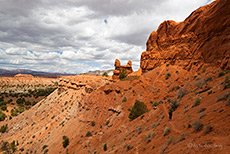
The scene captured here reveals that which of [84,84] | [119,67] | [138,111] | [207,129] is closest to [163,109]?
[138,111]

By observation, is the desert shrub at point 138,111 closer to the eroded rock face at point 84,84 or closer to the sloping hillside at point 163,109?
the sloping hillside at point 163,109

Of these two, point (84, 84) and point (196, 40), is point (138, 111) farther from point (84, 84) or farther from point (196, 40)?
point (84, 84)

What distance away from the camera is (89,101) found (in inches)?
1187

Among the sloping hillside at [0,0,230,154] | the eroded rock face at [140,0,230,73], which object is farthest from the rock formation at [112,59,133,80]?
the eroded rock face at [140,0,230,73]

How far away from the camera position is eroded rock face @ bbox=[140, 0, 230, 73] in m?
17.8

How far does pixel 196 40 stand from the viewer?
2153cm

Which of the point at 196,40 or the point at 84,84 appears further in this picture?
the point at 84,84

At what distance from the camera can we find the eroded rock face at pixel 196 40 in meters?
17.8

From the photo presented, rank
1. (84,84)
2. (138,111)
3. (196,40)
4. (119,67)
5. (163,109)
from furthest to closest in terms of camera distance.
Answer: (119,67) → (84,84) → (196,40) → (138,111) → (163,109)

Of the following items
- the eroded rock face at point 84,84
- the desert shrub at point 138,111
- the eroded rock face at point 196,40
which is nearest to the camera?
the eroded rock face at point 196,40

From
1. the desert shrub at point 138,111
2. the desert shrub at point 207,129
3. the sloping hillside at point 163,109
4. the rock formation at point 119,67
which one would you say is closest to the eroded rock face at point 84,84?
the sloping hillside at point 163,109

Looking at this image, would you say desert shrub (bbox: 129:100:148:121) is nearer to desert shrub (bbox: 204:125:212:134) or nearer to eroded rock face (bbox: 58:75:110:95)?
desert shrub (bbox: 204:125:212:134)

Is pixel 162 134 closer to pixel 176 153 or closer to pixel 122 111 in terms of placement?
pixel 176 153

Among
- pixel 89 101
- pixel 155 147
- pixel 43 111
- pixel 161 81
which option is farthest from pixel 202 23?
pixel 43 111
